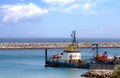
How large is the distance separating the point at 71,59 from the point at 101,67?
555 centimetres

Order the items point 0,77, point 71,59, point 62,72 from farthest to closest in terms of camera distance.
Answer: point 71,59 < point 62,72 < point 0,77

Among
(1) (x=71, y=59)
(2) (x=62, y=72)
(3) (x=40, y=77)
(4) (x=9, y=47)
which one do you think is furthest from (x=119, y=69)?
(4) (x=9, y=47)

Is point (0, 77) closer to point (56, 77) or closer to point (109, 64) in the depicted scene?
point (56, 77)

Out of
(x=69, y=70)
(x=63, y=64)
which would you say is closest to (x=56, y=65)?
(x=63, y=64)

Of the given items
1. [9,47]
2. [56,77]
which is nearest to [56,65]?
[56,77]

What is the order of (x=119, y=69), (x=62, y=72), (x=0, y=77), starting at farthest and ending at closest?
(x=62, y=72), (x=0, y=77), (x=119, y=69)

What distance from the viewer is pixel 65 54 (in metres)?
56.0

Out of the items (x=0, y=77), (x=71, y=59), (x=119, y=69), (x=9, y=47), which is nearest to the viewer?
(x=119, y=69)

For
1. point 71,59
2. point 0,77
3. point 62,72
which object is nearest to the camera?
point 0,77

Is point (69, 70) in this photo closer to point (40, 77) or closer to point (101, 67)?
point (101, 67)

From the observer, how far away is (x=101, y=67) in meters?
50.8

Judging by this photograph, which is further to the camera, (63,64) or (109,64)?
(63,64)

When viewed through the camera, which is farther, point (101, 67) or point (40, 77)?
point (101, 67)

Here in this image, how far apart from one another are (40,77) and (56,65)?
1290cm
